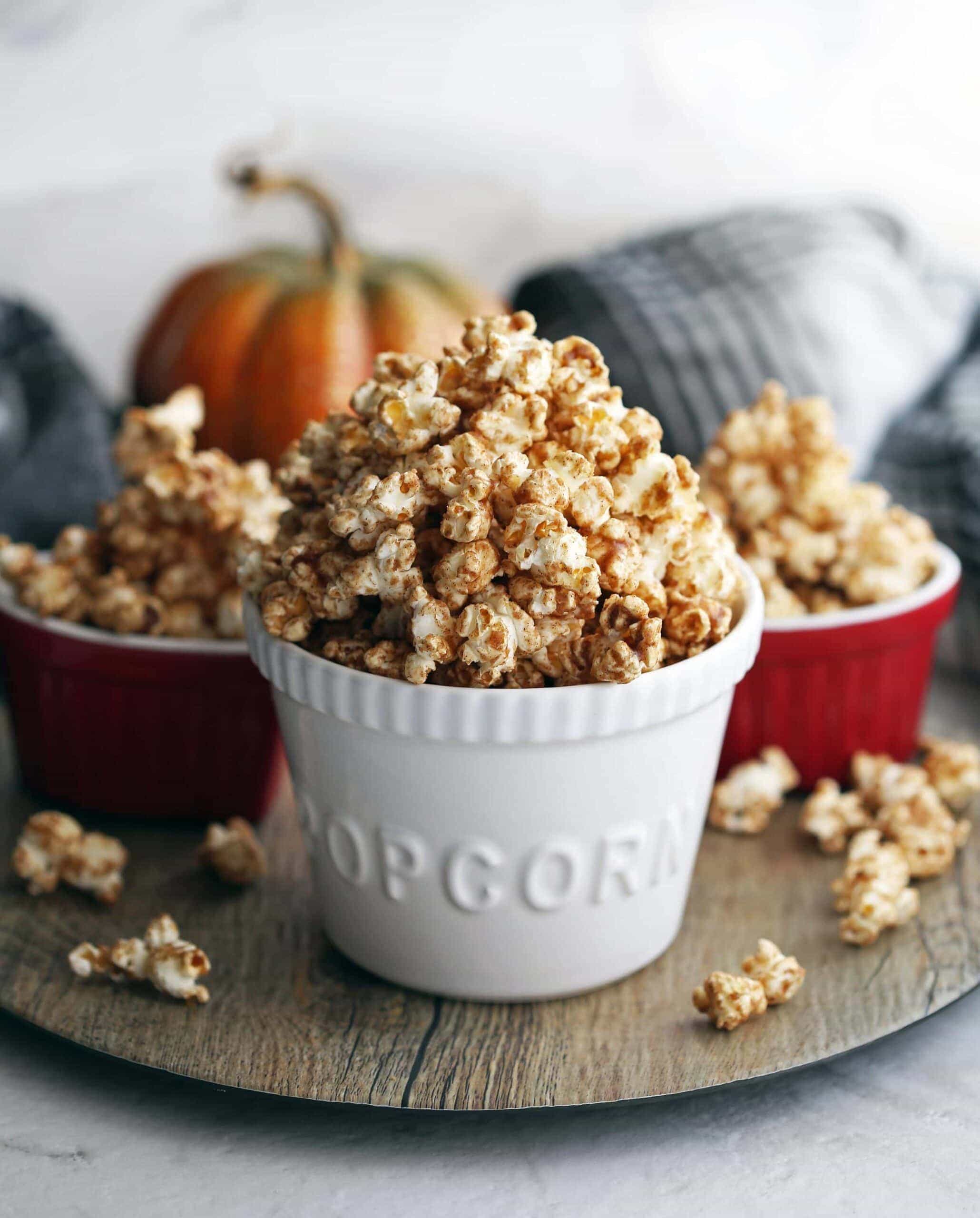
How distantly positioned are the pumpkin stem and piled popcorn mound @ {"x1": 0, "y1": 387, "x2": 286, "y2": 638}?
2.20 ft

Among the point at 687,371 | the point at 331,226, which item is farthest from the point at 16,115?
the point at 687,371

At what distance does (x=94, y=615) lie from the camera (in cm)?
106

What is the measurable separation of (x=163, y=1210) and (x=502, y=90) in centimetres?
184

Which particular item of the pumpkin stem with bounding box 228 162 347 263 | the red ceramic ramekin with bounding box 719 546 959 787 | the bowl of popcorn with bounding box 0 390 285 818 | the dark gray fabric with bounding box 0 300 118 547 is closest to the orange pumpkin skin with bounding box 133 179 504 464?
the pumpkin stem with bounding box 228 162 347 263

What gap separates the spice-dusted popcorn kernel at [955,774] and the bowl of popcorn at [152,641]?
1.74 feet

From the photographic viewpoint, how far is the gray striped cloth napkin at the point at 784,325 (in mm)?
1668

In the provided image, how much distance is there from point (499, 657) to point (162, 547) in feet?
1.28

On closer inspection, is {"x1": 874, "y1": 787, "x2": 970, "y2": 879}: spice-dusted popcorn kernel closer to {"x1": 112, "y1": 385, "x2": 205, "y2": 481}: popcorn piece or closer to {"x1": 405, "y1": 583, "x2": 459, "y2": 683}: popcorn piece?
{"x1": 405, "y1": 583, "x2": 459, "y2": 683}: popcorn piece

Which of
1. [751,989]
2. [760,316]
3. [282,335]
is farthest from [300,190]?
[751,989]

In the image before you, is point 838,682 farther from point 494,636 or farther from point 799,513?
point 494,636

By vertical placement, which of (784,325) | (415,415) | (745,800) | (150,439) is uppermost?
(415,415)

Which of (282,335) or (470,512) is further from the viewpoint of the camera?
(282,335)

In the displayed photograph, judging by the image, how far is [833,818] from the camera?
3.57 ft

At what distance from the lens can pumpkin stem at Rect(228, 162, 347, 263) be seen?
1.67 meters
